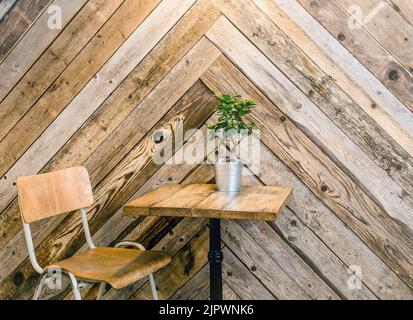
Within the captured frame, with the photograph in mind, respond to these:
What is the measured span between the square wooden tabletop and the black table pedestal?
139 mm

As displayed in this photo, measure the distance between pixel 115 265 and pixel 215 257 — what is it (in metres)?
0.43

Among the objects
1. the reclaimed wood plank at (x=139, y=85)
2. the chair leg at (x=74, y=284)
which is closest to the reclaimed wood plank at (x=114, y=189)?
the reclaimed wood plank at (x=139, y=85)

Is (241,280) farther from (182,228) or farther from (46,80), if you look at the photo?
(46,80)

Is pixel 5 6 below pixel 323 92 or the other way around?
the other way around

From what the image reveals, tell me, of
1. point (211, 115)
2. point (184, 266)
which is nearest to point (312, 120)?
point (211, 115)

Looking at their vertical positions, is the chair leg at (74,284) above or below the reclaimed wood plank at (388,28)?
below

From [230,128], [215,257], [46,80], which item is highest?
[46,80]

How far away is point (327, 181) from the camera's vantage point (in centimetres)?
229

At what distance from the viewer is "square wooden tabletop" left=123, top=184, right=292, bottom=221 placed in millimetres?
1634

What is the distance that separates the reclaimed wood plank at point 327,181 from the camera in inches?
88.8

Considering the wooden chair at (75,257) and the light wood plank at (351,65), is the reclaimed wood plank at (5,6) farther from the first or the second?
the light wood plank at (351,65)

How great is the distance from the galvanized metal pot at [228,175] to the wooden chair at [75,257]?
1.38 ft
